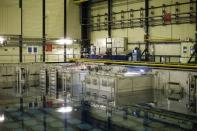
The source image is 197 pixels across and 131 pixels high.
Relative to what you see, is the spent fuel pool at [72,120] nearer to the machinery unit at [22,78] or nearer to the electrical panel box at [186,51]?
the machinery unit at [22,78]

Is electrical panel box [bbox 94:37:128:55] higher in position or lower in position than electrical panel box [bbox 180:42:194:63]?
higher

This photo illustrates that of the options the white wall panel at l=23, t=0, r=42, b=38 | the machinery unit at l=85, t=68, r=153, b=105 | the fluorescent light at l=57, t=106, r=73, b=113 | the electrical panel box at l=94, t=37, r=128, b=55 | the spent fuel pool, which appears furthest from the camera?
the white wall panel at l=23, t=0, r=42, b=38

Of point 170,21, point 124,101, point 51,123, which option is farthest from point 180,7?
point 51,123

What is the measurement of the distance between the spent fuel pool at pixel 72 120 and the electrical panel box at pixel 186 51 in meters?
7.91

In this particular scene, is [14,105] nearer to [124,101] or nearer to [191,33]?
[124,101]

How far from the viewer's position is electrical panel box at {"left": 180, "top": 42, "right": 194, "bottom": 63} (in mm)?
16828

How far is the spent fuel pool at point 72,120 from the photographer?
8.98m

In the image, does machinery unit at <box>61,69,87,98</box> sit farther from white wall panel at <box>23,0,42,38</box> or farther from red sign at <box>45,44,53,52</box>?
white wall panel at <box>23,0,42,38</box>

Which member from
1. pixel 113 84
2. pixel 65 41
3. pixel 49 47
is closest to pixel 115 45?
pixel 65 41

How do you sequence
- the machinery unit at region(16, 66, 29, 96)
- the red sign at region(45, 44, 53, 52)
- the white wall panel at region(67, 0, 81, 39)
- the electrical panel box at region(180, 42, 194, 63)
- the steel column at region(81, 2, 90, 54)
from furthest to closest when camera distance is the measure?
the steel column at region(81, 2, 90, 54) < the white wall panel at region(67, 0, 81, 39) < the red sign at region(45, 44, 53, 52) < the machinery unit at region(16, 66, 29, 96) < the electrical panel box at region(180, 42, 194, 63)

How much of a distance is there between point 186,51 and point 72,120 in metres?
9.94

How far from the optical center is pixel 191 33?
59.5 ft

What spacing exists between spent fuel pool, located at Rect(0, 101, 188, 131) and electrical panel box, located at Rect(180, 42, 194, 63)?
7909 millimetres

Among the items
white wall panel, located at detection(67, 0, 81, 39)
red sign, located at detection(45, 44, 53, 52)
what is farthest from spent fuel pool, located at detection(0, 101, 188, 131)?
white wall panel, located at detection(67, 0, 81, 39)
